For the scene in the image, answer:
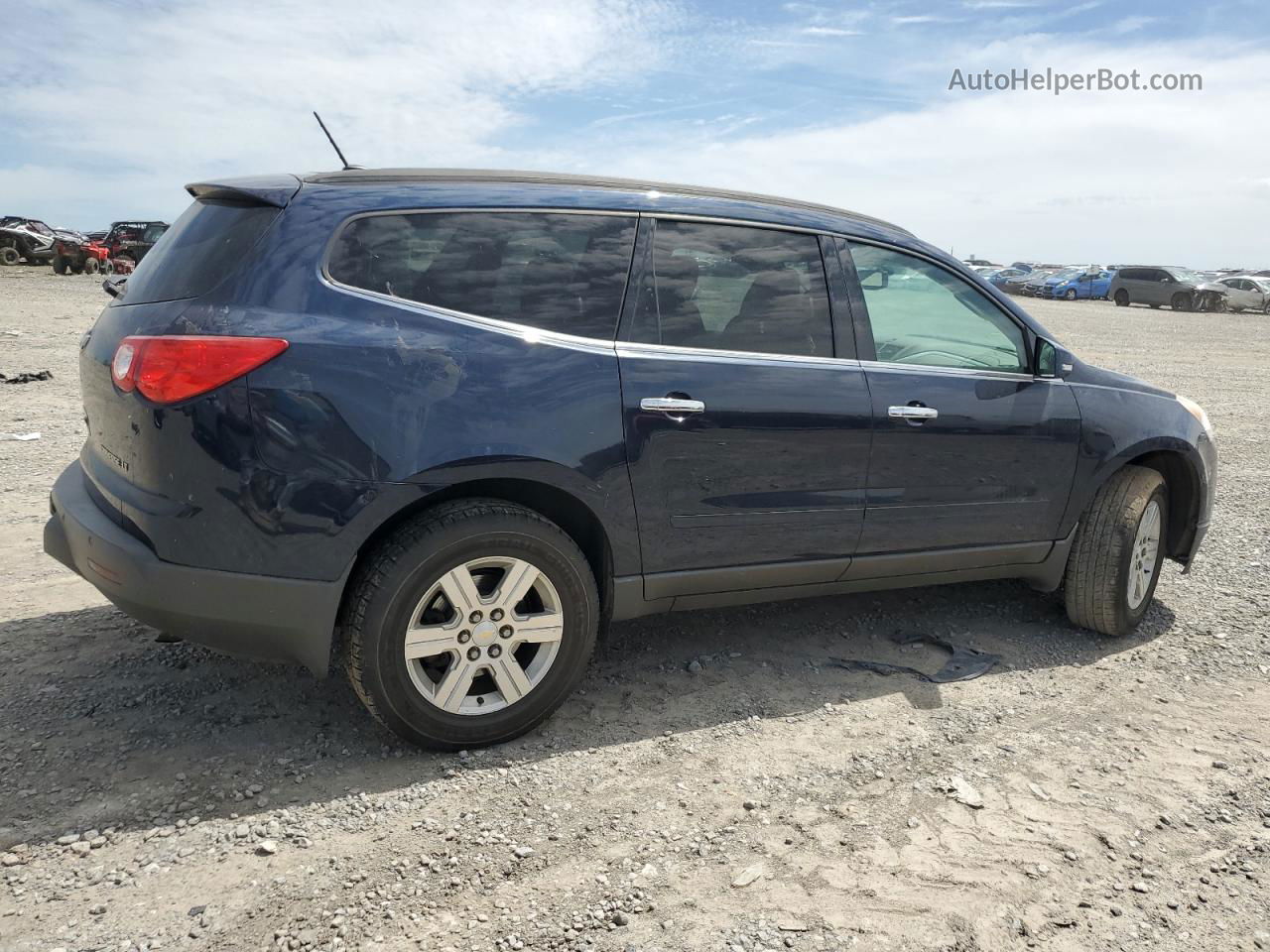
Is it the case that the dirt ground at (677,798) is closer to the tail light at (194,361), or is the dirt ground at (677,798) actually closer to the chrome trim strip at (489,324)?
the tail light at (194,361)

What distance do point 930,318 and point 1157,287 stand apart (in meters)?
39.0

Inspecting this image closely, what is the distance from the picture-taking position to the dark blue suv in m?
2.95

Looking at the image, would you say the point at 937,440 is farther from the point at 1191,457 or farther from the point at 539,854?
the point at 539,854

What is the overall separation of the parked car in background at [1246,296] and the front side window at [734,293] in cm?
3859

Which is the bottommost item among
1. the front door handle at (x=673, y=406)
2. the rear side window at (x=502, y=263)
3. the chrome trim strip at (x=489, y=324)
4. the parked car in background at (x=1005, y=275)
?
the front door handle at (x=673, y=406)

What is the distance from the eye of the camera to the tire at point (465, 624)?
3.06 meters

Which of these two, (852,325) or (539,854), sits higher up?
(852,325)

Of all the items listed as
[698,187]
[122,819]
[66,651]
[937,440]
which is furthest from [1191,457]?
[66,651]

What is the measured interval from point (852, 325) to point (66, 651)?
3289 millimetres

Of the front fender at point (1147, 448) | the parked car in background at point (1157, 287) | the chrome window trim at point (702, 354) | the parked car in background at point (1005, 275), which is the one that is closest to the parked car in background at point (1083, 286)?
the parked car in background at point (1157, 287)

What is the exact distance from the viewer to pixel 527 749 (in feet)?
11.1

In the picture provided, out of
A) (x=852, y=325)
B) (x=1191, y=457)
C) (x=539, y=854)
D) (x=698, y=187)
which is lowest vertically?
(x=539, y=854)

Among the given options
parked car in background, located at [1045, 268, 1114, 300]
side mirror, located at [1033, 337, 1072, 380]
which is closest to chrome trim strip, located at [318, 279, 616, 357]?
side mirror, located at [1033, 337, 1072, 380]

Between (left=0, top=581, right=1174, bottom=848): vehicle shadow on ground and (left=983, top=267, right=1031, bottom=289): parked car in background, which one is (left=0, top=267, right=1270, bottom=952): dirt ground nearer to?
(left=0, top=581, right=1174, bottom=848): vehicle shadow on ground
